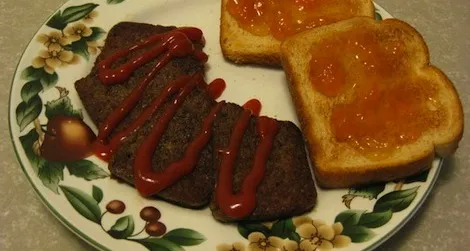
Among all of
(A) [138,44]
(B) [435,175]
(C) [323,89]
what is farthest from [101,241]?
(B) [435,175]

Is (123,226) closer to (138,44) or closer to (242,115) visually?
(242,115)

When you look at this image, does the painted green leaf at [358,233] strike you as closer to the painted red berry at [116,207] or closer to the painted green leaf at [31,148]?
the painted red berry at [116,207]

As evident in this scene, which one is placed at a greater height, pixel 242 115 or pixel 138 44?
pixel 138 44

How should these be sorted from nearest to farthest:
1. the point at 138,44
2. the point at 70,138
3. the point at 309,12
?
the point at 70,138
the point at 138,44
the point at 309,12

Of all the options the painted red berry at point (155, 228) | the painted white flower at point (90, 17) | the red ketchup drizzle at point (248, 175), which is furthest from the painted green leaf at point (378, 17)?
the painted red berry at point (155, 228)

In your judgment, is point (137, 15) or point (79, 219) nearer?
point (79, 219)

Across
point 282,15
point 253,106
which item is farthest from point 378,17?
point 253,106

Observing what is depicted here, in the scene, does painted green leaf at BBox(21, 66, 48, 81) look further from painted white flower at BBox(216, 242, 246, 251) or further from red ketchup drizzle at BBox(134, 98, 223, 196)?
painted white flower at BBox(216, 242, 246, 251)

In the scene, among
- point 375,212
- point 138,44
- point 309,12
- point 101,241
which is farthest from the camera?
point 309,12
